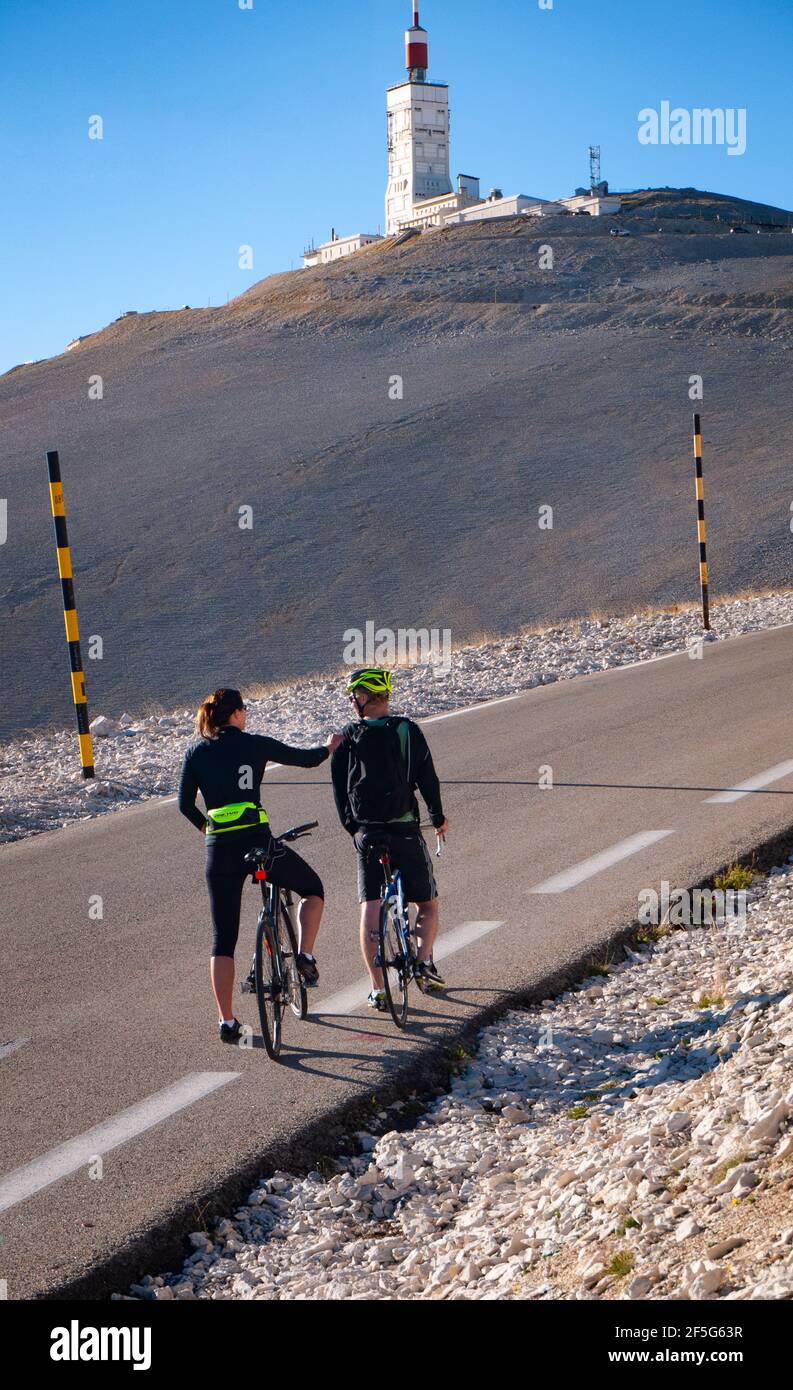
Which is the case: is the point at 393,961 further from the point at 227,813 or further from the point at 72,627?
the point at 72,627

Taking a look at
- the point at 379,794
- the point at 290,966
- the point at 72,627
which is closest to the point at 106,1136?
the point at 290,966

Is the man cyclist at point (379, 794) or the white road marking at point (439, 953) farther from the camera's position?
the white road marking at point (439, 953)

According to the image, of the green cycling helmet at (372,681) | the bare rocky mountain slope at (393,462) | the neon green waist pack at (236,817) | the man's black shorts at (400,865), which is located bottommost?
the man's black shorts at (400,865)

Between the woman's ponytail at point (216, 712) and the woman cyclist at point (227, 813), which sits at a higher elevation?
the woman's ponytail at point (216, 712)

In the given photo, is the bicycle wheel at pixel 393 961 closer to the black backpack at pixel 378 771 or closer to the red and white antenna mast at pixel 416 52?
the black backpack at pixel 378 771

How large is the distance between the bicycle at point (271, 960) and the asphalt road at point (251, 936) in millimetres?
168

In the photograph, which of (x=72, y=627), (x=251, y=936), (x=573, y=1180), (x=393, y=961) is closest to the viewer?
(x=573, y=1180)

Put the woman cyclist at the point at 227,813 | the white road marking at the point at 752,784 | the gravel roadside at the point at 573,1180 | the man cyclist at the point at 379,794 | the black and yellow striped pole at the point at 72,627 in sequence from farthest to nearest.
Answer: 1. the black and yellow striped pole at the point at 72,627
2. the white road marking at the point at 752,784
3. the man cyclist at the point at 379,794
4. the woman cyclist at the point at 227,813
5. the gravel roadside at the point at 573,1180

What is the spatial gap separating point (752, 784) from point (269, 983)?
18.2 feet

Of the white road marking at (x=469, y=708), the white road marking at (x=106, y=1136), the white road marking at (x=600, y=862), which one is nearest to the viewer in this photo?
the white road marking at (x=106, y=1136)

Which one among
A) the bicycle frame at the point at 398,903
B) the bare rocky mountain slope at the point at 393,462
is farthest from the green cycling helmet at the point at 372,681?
the bare rocky mountain slope at the point at 393,462

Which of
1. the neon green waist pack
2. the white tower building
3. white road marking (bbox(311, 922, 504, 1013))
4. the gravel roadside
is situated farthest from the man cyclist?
the white tower building

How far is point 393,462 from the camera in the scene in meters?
47.3

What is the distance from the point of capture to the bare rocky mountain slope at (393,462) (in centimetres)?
3456
